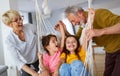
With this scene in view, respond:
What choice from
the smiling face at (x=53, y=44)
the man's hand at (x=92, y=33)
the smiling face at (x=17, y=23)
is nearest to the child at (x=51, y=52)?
the smiling face at (x=53, y=44)

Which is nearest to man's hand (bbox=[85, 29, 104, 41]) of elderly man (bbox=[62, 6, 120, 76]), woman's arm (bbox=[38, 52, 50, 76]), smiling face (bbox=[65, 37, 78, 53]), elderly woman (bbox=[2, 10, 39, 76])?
elderly man (bbox=[62, 6, 120, 76])

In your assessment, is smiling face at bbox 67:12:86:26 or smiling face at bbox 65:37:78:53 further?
smiling face at bbox 65:37:78:53

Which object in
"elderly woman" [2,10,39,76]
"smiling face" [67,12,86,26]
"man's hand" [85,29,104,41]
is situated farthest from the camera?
"elderly woman" [2,10,39,76]

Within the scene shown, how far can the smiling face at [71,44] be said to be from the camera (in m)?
1.65

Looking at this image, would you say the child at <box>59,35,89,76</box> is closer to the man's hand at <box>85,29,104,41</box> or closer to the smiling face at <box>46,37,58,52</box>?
the smiling face at <box>46,37,58,52</box>

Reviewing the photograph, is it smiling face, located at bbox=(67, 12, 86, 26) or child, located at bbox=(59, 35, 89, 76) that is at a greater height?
smiling face, located at bbox=(67, 12, 86, 26)

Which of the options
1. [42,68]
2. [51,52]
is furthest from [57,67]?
[51,52]

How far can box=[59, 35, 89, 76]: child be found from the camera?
Answer: 58.7 inches

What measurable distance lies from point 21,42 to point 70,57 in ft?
1.42

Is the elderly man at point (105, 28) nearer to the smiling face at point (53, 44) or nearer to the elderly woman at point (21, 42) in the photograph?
the smiling face at point (53, 44)

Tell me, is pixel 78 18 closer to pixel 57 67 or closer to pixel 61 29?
pixel 61 29

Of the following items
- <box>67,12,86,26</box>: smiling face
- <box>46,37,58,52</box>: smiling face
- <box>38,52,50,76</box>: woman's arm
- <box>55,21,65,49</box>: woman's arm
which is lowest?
<box>38,52,50,76</box>: woman's arm

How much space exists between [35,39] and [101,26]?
589 mm

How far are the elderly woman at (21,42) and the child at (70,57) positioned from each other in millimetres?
271
